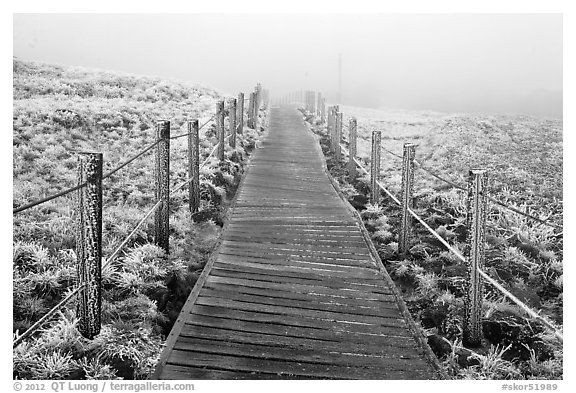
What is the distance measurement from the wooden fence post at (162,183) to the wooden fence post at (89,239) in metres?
2.01

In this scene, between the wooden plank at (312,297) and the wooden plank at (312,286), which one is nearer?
the wooden plank at (312,297)

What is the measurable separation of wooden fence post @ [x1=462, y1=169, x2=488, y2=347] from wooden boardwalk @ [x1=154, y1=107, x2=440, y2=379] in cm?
64

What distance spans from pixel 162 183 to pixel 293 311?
2654mm

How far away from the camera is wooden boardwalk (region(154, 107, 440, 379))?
410 centimetres

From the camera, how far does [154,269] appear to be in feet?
18.5

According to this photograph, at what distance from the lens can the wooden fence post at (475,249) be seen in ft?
15.5

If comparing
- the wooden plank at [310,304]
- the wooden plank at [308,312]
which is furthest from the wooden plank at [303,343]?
the wooden plank at [310,304]

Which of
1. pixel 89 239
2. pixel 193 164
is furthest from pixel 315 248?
pixel 89 239

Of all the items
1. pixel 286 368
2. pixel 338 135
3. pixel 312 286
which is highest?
pixel 338 135

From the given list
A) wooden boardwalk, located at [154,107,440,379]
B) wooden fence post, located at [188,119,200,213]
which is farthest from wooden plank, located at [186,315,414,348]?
wooden fence post, located at [188,119,200,213]

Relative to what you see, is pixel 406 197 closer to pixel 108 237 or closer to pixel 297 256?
pixel 297 256

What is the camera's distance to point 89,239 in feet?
14.0

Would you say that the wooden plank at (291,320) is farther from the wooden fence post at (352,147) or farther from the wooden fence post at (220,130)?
the wooden fence post at (352,147)

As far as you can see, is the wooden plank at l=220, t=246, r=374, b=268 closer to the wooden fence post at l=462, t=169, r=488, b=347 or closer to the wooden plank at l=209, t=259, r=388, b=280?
the wooden plank at l=209, t=259, r=388, b=280
